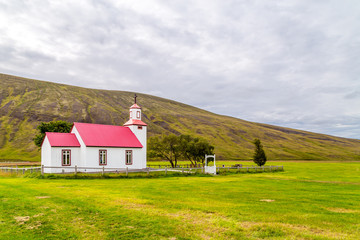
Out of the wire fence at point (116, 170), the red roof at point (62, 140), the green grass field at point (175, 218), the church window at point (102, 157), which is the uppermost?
the red roof at point (62, 140)

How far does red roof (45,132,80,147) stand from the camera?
3690cm

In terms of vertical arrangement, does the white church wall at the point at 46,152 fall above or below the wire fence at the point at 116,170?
above

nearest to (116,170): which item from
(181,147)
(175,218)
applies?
(181,147)

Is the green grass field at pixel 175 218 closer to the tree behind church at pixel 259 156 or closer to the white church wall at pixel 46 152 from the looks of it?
the white church wall at pixel 46 152

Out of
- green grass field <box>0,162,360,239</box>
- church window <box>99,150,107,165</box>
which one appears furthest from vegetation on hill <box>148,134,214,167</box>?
green grass field <box>0,162,360,239</box>

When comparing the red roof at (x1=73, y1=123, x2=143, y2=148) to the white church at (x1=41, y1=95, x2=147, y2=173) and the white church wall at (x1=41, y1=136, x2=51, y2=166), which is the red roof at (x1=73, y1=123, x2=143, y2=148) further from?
the white church wall at (x1=41, y1=136, x2=51, y2=166)

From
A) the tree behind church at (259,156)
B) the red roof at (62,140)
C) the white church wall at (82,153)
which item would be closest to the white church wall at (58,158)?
the red roof at (62,140)

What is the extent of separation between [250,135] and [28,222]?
17548 cm

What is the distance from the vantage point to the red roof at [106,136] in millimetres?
39719

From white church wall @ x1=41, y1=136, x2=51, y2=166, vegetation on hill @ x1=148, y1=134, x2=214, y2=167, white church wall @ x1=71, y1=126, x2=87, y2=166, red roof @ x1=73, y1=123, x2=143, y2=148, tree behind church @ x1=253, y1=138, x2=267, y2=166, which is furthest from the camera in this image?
tree behind church @ x1=253, y1=138, x2=267, y2=166

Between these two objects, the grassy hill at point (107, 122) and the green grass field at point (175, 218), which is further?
the grassy hill at point (107, 122)

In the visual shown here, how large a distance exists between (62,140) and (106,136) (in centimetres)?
651

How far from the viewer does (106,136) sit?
42281 millimetres

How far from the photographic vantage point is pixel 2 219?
11.1m
